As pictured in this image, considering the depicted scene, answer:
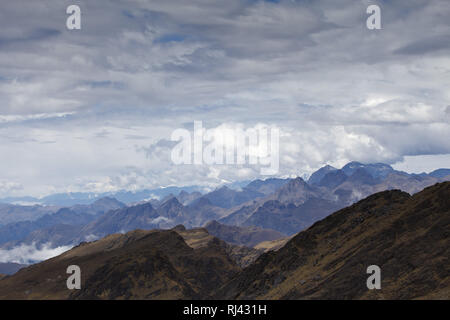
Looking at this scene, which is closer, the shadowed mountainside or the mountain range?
the mountain range

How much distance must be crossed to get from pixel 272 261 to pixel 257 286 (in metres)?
15.0

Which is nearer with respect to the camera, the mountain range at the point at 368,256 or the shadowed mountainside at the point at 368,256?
the mountain range at the point at 368,256

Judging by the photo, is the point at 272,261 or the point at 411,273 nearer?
Answer: the point at 411,273

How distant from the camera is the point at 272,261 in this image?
623 feet
